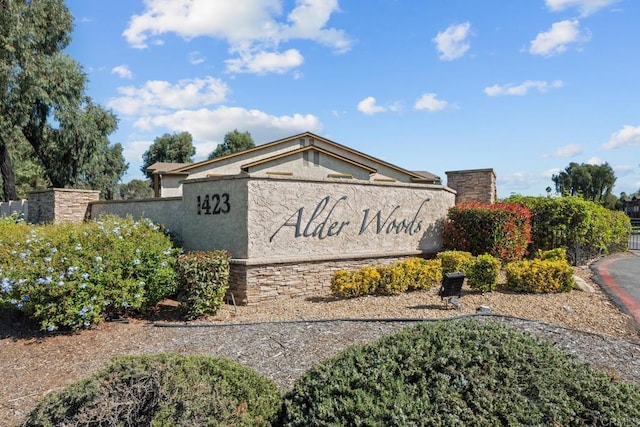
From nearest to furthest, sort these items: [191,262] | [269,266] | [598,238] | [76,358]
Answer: [76,358]
[191,262]
[269,266]
[598,238]

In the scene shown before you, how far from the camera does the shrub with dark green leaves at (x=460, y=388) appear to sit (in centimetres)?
244

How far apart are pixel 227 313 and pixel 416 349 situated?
5.73 metres

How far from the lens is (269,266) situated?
8.88 meters

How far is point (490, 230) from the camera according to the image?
36.1ft

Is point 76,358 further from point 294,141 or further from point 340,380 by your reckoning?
point 294,141

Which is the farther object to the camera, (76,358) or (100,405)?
(76,358)

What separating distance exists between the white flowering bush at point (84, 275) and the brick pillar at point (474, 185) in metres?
9.57

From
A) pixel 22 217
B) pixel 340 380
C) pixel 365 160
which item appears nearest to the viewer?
pixel 340 380

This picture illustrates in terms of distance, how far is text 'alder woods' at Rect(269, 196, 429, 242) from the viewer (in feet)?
30.6

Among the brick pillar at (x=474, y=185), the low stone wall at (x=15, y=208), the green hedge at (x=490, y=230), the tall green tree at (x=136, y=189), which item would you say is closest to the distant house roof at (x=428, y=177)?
the brick pillar at (x=474, y=185)

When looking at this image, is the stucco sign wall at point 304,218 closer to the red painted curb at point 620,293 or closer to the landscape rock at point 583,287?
the landscape rock at point 583,287

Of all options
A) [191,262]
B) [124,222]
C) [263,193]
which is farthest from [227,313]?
[124,222]

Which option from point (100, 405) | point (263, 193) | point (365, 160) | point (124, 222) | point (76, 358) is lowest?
point (76, 358)

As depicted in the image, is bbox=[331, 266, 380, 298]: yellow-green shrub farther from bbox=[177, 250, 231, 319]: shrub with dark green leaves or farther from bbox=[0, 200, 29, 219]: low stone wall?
bbox=[0, 200, 29, 219]: low stone wall
